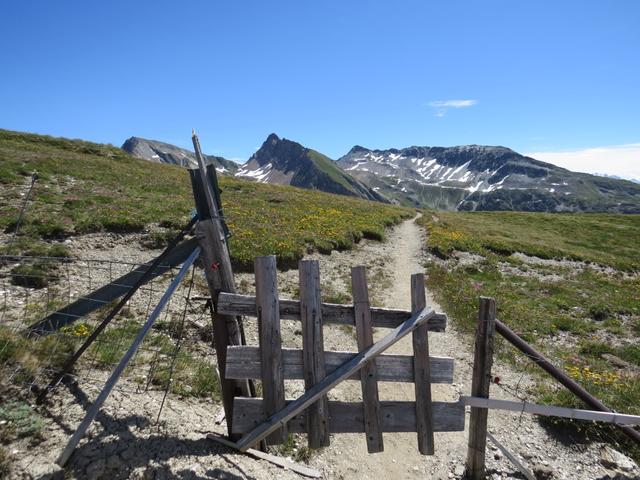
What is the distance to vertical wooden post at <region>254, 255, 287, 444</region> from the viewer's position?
533 cm

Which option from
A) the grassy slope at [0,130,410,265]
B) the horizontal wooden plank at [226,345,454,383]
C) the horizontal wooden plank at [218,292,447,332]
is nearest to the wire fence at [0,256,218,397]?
the horizontal wooden plank at [218,292,447,332]

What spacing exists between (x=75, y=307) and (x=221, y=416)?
3.46 metres

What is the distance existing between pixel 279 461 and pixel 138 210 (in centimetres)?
1858

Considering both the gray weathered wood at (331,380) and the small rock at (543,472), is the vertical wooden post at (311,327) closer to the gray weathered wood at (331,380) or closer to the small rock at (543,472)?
the gray weathered wood at (331,380)

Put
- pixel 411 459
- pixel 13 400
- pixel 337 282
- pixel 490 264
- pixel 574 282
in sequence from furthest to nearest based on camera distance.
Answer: pixel 490 264 → pixel 574 282 → pixel 337 282 → pixel 411 459 → pixel 13 400

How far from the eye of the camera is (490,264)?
2498cm

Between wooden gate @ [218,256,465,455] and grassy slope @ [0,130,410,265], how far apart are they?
11451mm

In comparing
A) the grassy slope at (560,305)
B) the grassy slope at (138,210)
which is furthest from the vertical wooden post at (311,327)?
the grassy slope at (138,210)

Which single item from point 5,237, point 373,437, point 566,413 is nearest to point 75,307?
point 373,437

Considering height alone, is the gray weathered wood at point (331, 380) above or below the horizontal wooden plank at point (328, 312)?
below

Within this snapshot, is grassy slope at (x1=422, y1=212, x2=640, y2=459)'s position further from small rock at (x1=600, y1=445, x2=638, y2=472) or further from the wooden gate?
the wooden gate

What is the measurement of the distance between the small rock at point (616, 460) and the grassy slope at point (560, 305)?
1.04 ft

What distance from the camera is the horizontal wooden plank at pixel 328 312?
213 inches

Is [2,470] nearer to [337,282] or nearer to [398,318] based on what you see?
[398,318]
